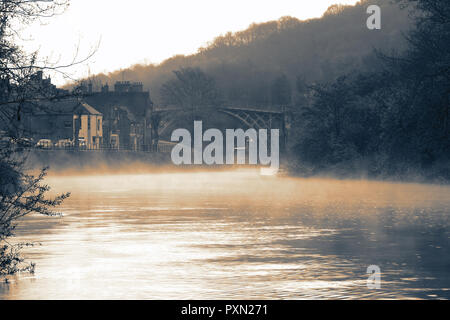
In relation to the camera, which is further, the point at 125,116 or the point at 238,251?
the point at 125,116

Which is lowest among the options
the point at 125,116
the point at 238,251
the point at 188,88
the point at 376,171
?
the point at 238,251

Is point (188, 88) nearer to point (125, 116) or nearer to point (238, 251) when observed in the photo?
point (125, 116)

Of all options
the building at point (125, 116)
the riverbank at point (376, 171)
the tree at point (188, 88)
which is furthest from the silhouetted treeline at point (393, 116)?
the tree at point (188, 88)

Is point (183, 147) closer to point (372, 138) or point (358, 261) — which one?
point (372, 138)

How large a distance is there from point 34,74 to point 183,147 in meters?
128

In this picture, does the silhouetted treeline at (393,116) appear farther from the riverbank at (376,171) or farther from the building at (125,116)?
the building at (125,116)

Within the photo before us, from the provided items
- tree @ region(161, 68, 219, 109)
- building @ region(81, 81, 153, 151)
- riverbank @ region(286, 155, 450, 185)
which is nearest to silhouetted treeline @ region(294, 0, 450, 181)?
riverbank @ region(286, 155, 450, 185)

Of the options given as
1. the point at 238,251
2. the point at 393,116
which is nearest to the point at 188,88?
the point at 393,116

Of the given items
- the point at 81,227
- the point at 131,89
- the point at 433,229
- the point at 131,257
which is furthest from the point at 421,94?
the point at 131,89

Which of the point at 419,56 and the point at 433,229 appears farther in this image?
the point at 419,56

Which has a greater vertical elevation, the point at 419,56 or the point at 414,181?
the point at 419,56

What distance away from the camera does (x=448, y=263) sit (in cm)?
1917

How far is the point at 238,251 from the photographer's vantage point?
21656mm

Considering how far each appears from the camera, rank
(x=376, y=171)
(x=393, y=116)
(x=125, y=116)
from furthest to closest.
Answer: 1. (x=125, y=116)
2. (x=376, y=171)
3. (x=393, y=116)
